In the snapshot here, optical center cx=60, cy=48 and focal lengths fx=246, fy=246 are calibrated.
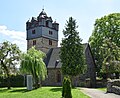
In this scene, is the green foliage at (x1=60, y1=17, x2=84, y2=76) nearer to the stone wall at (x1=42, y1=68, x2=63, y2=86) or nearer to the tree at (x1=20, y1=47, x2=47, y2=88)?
the tree at (x1=20, y1=47, x2=47, y2=88)

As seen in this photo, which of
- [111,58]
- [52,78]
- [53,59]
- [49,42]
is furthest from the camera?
[49,42]

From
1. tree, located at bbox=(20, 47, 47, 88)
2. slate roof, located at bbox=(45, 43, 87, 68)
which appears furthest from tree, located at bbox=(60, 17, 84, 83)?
slate roof, located at bbox=(45, 43, 87, 68)

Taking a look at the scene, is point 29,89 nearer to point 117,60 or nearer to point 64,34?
point 64,34

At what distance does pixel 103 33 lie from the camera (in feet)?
161

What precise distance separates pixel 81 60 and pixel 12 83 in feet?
56.2

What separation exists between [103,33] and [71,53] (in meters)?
14.7

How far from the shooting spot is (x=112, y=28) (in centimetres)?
4828

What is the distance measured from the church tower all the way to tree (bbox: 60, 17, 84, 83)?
19.0 meters

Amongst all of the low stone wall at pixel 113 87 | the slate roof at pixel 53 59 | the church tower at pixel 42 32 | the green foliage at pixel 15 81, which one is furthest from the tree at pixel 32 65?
the church tower at pixel 42 32

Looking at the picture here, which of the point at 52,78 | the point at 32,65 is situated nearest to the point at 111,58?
the point at 32,65

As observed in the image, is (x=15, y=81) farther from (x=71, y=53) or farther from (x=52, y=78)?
(x=71, y=53)

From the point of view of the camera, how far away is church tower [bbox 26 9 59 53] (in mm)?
55688

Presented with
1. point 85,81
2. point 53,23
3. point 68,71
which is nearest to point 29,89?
point 68,71

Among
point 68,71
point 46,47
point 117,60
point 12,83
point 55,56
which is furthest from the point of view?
point 46,47
